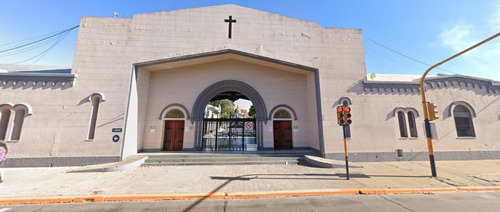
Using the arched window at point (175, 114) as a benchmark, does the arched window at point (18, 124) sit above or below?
below

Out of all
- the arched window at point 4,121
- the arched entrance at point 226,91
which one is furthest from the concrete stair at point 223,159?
the arched window at point 4,121

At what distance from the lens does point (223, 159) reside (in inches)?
391

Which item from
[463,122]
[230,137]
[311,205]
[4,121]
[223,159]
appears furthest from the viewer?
[230,137]

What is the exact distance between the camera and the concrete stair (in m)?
9.52

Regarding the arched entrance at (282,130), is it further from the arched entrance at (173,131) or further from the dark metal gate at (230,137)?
the arched entrance at (173,131)

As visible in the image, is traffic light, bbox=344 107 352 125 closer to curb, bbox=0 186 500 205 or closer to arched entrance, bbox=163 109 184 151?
curb, bbox=0 186 500 205

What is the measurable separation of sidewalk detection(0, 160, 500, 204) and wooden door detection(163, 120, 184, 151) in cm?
305

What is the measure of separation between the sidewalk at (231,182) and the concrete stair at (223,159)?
1.94 ft

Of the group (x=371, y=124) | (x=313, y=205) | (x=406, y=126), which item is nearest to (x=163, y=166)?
(x=313, y=205)

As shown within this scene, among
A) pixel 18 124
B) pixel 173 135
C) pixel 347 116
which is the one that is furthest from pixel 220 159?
pixel 18 124

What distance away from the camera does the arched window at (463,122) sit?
10969 mm

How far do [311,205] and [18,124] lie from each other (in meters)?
15.1

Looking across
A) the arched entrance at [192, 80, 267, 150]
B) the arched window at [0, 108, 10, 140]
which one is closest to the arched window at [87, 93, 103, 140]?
the arched window at [0, 108, 10, 140]

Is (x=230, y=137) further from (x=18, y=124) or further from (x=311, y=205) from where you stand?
(x=18, y=124)
